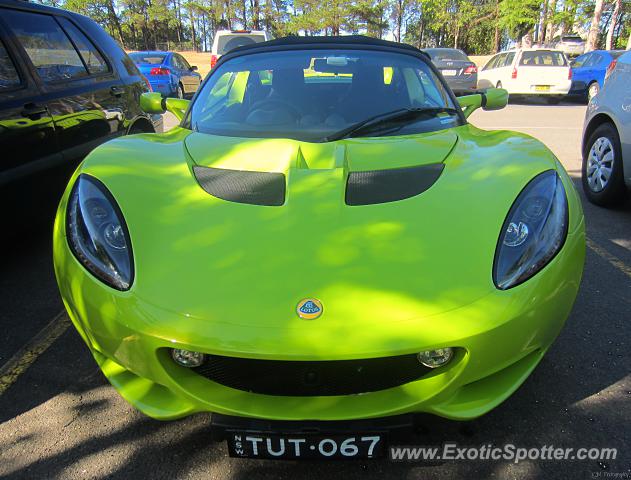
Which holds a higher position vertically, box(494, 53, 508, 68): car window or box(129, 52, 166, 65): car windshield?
box(129, 52, 166, 65): car windshield

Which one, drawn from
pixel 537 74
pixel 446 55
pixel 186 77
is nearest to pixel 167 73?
pixel 186 77

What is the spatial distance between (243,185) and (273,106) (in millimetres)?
960

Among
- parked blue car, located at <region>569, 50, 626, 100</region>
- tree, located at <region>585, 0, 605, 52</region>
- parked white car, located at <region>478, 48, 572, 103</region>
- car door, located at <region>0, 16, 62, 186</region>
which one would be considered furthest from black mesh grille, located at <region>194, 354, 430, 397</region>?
tree, located at <region>585, 0, 605, 52</region>

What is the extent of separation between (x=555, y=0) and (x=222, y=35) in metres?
24.2

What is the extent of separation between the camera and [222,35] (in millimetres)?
12977

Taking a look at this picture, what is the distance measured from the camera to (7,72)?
308 centimetres

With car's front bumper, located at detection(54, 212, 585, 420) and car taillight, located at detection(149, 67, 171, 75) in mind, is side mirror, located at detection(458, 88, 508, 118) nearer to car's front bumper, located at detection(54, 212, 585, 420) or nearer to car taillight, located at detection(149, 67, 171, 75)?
car's front bumper, located at detection(54, 212, 585, 420)

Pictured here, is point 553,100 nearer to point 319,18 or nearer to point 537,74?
point 537,74

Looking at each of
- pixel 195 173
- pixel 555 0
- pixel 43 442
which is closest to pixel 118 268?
pixel 195 173

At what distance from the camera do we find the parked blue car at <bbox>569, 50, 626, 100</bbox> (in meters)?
13.6

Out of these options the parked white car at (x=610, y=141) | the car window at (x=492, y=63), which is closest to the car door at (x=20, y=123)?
the parked white car at (x=610, y=141)

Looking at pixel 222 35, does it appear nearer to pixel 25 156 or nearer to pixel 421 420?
pixel 25 156

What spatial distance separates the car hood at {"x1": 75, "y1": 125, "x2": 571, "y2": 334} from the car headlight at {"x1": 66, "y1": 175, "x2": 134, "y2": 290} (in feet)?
0.13

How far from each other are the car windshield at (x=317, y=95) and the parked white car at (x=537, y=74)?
11397 mm
